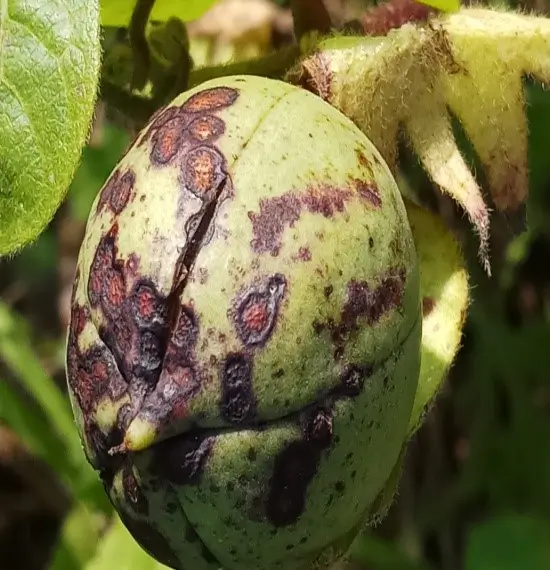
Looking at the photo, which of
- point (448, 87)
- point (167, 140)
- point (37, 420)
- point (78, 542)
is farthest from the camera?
point (37, 420)

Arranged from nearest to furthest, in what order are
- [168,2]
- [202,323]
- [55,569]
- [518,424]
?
[202,323] → [168,2] → [55,569] → [518,424]

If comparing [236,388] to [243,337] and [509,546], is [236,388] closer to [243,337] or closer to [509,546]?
[243,337]

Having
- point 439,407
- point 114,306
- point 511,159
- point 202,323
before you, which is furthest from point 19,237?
point 439,407

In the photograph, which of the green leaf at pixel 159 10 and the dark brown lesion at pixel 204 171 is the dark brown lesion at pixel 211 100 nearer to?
the dark brown lesion at pixel 204 171

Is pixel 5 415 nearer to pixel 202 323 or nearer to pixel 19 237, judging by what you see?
pixel 19 237

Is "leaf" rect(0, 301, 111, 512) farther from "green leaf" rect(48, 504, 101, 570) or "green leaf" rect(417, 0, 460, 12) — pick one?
"green leaf" rect(417, 0, 460, 12)

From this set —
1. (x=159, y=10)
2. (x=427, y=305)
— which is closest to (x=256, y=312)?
(x=427, y=305)
